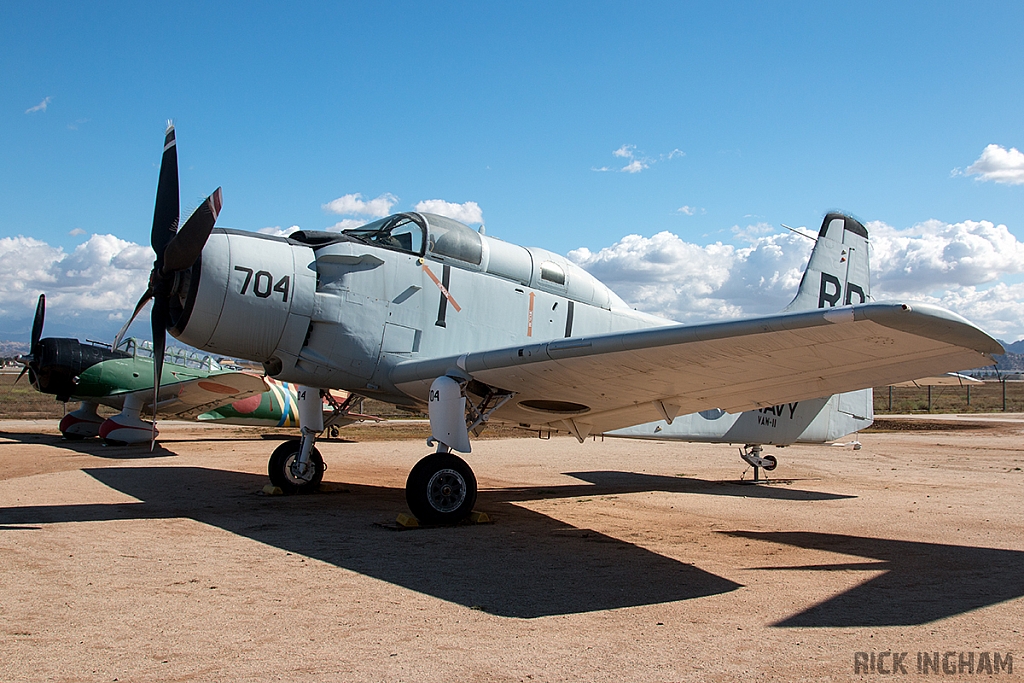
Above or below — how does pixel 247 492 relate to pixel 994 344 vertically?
below

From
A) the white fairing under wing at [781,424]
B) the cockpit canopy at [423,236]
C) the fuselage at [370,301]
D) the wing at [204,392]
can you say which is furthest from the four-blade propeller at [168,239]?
the wing at [204,392]

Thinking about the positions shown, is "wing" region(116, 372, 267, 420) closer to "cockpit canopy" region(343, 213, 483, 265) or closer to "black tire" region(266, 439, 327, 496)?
"black tire" region(266, 439, 327, 496)

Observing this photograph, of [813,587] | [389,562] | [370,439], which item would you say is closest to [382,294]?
[389,562]

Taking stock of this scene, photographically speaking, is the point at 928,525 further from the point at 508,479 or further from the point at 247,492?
the point at 247,492

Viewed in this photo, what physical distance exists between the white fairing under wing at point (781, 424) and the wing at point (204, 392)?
1077 cm

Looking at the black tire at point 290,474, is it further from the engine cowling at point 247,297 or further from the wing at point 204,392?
the wing at point 204,392

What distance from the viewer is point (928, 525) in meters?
8.33

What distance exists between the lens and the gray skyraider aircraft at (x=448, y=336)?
6582 millimetres

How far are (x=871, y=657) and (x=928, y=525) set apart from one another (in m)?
5.34

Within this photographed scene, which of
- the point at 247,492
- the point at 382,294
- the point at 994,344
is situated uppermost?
the point at 382,294

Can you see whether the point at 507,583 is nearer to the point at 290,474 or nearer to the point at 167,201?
the point at 167,201

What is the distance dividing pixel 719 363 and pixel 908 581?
2.23 metres

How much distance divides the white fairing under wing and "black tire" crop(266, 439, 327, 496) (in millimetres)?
4413

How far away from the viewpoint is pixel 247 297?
7.64m
